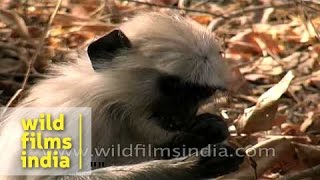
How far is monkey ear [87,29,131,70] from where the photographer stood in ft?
14.4

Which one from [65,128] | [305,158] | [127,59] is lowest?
[305,158]

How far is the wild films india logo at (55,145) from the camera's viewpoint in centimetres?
431

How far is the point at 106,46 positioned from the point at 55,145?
1.69 feet

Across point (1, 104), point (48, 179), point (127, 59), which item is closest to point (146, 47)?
point (127, 59)

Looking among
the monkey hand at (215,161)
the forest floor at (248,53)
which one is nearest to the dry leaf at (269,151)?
the forest floor at (248,53)

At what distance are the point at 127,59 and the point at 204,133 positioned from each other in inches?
19.4

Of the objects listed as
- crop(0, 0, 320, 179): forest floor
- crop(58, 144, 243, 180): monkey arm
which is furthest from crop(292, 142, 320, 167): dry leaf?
crop(58, 144, 243, 180): monkey arm

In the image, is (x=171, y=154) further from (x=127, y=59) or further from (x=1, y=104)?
(x=1, y=104)

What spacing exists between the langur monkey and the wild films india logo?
4 centimetres

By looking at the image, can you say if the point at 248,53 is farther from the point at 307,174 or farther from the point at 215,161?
the point at 215,161

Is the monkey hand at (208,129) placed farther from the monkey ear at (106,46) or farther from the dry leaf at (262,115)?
the dry leaf at (262,115)

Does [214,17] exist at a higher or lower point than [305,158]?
higher

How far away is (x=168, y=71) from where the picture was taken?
429 centimetres

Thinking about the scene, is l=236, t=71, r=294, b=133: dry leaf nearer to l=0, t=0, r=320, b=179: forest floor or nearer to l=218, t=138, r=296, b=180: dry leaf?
l=0, t=0, r=320, b=179: forest floor
